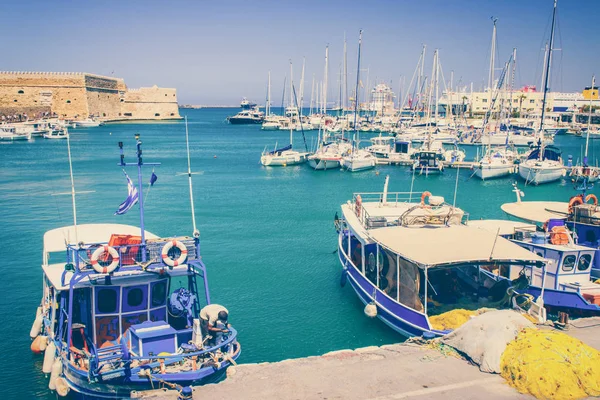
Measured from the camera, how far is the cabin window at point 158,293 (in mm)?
13781

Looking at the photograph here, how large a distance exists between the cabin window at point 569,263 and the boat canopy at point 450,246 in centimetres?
226

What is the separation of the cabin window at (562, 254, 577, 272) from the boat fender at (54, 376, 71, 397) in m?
16.2

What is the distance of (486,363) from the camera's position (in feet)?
39.8

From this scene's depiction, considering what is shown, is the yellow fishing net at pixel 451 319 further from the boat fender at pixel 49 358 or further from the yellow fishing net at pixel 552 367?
the boat fender at pixel 49 358

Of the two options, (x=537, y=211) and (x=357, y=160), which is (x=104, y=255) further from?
(x=357, y=160)

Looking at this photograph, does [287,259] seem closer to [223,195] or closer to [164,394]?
[164,394]

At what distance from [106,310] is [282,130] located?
357ft

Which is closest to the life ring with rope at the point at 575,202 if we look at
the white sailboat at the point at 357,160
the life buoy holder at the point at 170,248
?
the life buoy holder at the point at 170,248

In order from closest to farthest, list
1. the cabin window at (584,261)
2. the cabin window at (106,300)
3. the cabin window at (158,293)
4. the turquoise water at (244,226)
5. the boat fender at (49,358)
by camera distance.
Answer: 1. the cabin window at (106,300)
2. the cabin window at (158,293)
3. the boat fender at (49,358)
4. the turquoise water at (244,226)
5. the cabin window at (584,261)

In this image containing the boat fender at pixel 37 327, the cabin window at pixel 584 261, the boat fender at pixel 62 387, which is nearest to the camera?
the boat fender at pixel 62 387

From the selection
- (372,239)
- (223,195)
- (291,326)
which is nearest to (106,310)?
(291,326)

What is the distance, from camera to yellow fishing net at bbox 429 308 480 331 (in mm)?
15424

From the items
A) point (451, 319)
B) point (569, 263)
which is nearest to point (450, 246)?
point (451, 319)

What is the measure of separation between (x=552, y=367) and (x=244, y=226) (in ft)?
76.9
